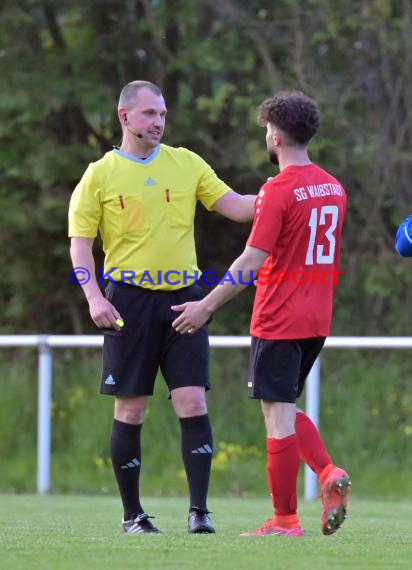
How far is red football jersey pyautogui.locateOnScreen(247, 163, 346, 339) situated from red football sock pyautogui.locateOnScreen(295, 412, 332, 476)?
0.46m

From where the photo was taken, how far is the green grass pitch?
4496 millimetres

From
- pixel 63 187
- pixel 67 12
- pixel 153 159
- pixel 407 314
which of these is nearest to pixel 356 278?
pixel 407 314

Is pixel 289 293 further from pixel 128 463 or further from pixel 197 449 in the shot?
pixel 128 463

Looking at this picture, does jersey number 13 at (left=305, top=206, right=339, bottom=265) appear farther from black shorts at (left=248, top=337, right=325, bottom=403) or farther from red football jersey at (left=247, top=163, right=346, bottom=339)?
black shorts at (left=248, top=337, right=325, bottom=403)

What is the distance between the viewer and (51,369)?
10.5 meters

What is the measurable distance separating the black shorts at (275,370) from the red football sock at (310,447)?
0.27m

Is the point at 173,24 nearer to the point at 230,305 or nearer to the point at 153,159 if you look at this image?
the point at 230,305

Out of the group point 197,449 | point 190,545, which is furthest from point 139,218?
point 190,545

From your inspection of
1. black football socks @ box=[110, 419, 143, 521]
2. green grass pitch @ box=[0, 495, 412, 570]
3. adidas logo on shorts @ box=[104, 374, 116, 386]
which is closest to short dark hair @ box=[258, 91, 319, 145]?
adidas logo on shorts @ box=[104, 374, 116, 386]

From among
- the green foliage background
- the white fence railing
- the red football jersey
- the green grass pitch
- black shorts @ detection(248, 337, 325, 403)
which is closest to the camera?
the green grass pitch

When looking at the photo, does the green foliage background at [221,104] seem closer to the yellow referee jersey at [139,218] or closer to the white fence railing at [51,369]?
the white fence railing at [51,369]

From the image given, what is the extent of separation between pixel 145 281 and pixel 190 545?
51.8 inches

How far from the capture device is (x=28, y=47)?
1359cm

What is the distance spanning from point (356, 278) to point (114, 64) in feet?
11.1
